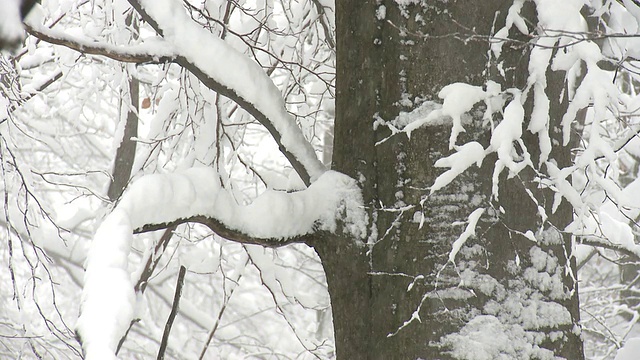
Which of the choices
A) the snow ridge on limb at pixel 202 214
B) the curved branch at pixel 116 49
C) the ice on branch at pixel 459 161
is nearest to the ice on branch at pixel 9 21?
the snow ridge on limb at pixel 202 214

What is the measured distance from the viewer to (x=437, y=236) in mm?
1462

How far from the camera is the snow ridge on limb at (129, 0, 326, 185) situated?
5.36 ft

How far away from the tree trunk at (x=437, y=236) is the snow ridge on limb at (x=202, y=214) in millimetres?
60

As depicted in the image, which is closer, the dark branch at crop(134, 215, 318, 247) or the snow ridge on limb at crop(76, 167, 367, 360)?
the snow ridge on limb at crop(76, 167, 367, 360)

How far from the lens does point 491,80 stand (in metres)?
1.49

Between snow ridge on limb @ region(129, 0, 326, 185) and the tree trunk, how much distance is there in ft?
0.65

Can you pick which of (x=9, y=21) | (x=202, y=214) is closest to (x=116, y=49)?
(x=202, y=214)

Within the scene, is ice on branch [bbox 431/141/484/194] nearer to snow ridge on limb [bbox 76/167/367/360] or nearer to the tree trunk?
the tree trunk

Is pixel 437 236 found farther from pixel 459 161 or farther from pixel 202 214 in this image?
pixel 202 214

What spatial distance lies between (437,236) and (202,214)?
1.78ft

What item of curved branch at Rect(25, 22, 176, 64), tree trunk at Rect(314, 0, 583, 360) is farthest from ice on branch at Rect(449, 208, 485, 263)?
curved branch at Rect(25, 22, 176, 64)

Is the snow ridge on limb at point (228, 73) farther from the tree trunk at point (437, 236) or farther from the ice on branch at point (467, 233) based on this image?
the ice on branch at point (467, 233)

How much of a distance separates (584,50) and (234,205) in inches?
34.2

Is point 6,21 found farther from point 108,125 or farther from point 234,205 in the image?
point 108,125
